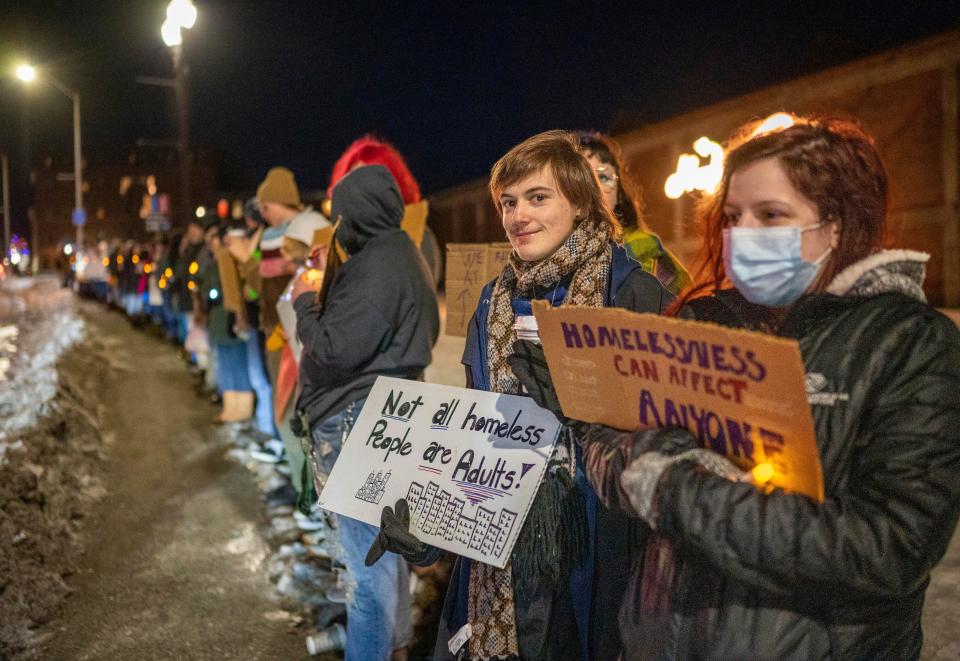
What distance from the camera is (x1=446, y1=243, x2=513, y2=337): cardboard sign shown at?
332cm

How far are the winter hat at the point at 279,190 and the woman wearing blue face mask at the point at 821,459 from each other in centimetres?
445

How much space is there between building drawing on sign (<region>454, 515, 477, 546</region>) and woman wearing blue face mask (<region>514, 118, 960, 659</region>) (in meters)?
0.54

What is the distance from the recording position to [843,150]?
1.53 m

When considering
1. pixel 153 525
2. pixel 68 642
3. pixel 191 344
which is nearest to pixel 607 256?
pixel 68 642

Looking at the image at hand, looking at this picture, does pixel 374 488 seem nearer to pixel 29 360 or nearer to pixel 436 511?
pixel 436 511

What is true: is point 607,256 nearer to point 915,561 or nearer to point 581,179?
point 581,179

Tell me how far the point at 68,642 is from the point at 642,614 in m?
3.33

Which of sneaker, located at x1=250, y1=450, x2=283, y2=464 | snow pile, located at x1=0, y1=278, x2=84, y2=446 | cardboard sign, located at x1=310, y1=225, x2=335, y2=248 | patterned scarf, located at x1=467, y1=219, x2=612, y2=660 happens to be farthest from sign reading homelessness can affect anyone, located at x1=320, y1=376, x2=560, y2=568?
sneaker, located at x1=250, y1=450, x2=283, y2=464

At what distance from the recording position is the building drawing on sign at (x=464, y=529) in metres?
2.06

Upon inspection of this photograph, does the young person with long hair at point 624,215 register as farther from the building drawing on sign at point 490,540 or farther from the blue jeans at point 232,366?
the blue jeans at point 232,366

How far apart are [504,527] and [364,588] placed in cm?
146

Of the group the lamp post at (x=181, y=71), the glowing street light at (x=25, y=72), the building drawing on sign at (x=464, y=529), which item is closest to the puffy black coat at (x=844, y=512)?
the building drawing on sign at (x=464, y=529)

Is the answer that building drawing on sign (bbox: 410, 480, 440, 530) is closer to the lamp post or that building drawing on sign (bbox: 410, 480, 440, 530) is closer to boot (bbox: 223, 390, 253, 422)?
boot (bbox: 223, 390, 253, 422)

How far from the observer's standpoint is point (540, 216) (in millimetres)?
2264
